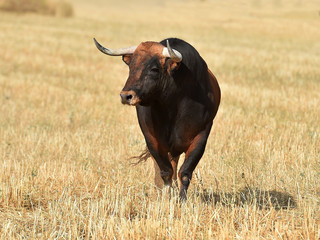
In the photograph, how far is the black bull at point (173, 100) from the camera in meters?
4.80

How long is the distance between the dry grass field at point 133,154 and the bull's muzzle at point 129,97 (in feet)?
3.24

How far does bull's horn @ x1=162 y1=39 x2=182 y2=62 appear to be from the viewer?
15.3ft

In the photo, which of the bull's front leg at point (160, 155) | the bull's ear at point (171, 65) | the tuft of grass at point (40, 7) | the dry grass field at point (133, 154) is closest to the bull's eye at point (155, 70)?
the bull's ear at point (171, 65)

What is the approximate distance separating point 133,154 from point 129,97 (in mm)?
3310

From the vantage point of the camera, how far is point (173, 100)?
16.6ft

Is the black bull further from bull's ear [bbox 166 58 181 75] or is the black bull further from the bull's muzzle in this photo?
the bull's muzzle

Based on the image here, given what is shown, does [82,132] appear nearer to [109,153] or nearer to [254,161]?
[109,153]

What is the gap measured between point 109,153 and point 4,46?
46.3 feet

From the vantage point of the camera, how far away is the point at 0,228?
4.58 m

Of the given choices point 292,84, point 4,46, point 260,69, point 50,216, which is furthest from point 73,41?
point 50,216

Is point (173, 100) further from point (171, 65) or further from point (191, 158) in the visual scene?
point (191, 158)

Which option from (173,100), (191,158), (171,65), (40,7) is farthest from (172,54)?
(40,7)

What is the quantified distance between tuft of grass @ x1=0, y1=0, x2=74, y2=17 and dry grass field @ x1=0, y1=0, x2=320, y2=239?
27530 millimetres

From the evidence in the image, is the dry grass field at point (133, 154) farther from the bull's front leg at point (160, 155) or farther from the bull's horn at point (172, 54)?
the bull's horn at point (172, 54)
